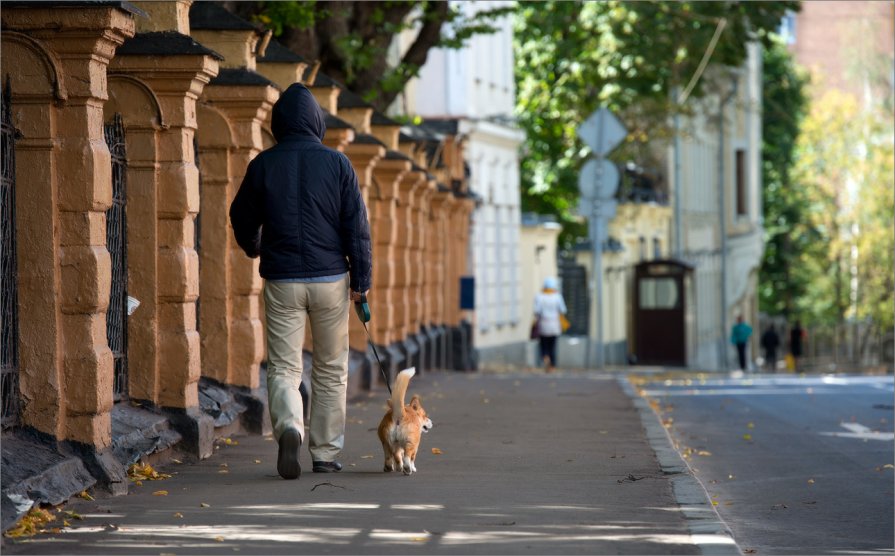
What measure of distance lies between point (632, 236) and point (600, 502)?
160 feet

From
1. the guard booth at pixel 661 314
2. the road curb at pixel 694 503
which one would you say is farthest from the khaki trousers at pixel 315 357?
the guard booth at pixel 661 314

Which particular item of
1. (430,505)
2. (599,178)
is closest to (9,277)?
(430,505)

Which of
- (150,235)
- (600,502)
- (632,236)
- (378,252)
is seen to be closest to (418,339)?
(378,252)

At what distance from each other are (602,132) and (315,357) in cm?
2255

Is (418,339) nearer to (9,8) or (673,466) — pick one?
(673,466)

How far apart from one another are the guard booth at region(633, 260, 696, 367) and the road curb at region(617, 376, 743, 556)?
40067mm

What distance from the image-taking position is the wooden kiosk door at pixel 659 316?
5544 cm

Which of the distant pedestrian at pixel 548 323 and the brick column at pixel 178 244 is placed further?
the distant pedestrian at pixel 548 323

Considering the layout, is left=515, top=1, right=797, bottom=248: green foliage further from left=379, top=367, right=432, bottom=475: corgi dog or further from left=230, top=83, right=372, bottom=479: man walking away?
left=230, top=83, right=372, bottom=479: man walking away

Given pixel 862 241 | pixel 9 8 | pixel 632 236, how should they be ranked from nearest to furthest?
1. pixel 9 8
2. pixel 632 236
3. pixel 862 241

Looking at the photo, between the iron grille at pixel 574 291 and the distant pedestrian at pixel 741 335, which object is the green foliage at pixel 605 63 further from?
the distant pedestrian at pixel 741 335

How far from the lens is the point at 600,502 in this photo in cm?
989

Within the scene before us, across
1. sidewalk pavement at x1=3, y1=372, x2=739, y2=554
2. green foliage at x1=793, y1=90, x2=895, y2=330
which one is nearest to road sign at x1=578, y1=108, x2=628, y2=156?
sidewalk pavement at x1=3, y1=372, x2=739, y2=554

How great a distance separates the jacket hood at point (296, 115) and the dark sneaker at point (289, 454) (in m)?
1.72
